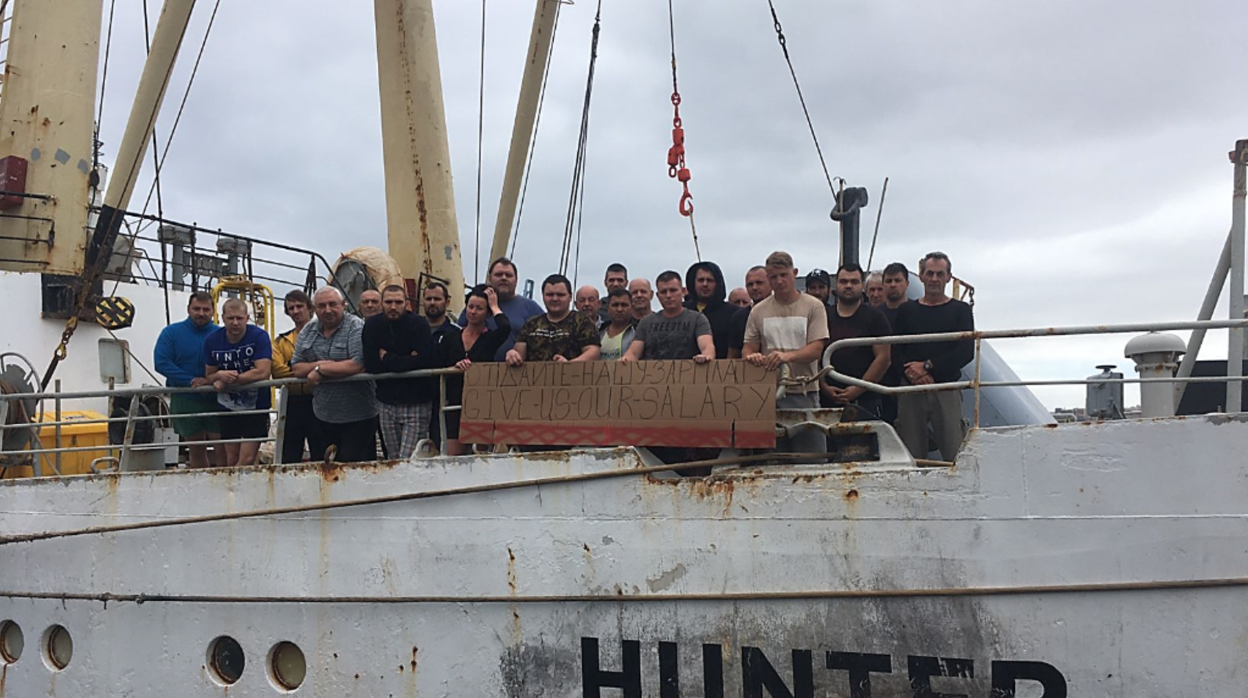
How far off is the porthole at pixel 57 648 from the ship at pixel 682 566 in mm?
22

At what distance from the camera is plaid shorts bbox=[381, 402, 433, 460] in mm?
5652

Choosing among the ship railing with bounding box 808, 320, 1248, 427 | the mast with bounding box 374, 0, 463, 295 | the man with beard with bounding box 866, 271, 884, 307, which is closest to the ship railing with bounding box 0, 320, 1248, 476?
the ship railing with bounding box 808, 320, 1248, 427

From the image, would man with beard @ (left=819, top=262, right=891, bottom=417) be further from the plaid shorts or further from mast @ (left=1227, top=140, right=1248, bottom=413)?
the plaid shorts

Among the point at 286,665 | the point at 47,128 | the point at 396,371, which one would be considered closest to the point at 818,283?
the point at 396,371

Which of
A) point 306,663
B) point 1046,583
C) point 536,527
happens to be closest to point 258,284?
point 306,663

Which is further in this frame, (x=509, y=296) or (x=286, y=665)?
(x=509, y=296)

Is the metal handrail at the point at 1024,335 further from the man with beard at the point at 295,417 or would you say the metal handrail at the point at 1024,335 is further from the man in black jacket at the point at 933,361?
the man with beard at the point at 295,417

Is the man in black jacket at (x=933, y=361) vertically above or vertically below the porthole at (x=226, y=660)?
above

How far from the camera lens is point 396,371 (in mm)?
5562

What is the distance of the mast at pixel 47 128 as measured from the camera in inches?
365

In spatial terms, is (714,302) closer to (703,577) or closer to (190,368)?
(703,577)

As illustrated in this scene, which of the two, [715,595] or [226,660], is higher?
[715,595]

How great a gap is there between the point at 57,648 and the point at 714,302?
5.20 metres

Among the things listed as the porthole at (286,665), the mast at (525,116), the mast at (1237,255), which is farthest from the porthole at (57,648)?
the mast at (525,116)
